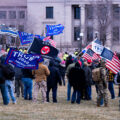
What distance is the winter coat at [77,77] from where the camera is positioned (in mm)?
16234

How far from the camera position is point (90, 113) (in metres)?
13.7

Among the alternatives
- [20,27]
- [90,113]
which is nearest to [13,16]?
[20,27]

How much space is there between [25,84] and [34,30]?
46.8m

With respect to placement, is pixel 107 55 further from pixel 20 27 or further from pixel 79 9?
pixel 79 9

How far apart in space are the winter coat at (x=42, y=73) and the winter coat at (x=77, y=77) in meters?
0.93

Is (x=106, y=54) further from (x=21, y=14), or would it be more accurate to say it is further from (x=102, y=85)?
(x=21, y=14)

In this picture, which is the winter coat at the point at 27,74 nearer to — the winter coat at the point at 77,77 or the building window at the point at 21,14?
the winter coat at the point at 77,77

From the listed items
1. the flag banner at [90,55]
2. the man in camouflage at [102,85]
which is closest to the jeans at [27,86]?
the flag banner at [90,55]

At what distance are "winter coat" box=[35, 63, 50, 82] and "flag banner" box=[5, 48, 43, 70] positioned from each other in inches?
9.3

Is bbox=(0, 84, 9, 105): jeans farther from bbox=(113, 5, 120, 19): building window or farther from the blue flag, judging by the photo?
bbox=(113, 5, 120, 19): building window

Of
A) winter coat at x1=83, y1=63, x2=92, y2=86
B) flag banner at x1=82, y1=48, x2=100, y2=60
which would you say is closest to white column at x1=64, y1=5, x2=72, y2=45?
flag banner at x1=82, y1=48, x2=100, y2=60

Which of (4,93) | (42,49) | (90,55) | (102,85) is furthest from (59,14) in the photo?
(4,93)

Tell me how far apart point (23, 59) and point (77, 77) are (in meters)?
2.10

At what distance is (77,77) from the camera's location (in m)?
16.3
